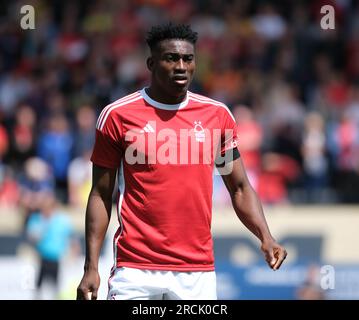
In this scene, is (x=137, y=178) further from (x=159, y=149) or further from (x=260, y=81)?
(x=260, y=81)

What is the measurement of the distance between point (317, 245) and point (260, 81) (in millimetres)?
2956

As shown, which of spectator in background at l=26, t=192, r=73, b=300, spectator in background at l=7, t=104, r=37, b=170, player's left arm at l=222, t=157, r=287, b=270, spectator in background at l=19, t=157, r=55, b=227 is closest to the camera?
player's left arm at l=222, t=157, r=287, b=270

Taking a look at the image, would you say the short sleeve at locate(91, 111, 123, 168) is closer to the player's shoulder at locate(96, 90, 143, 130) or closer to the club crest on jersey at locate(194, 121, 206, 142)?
the player's shoulder at locate(96, 90, 143, 130)

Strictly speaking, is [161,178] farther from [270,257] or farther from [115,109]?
[270,257]

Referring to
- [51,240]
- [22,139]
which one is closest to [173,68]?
[51,240]

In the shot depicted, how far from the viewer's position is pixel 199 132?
6.44 m

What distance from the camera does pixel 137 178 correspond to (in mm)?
6371

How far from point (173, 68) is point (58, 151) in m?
8.18

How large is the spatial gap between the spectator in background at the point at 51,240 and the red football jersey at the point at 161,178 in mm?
6823

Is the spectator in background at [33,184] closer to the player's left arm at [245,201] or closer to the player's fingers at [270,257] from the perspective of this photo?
the player's left arm at [245,201]

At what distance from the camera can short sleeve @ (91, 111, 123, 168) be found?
6418 millimetres

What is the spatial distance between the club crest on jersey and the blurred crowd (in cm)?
720

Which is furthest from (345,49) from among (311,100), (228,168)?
(228,168)

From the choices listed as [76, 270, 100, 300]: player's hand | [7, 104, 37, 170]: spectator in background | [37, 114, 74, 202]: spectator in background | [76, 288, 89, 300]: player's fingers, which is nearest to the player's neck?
[76, 270, 100, 300]: player's hand
